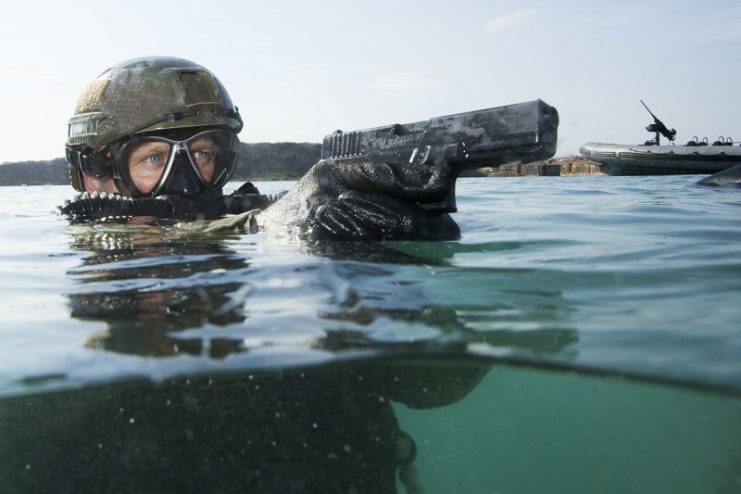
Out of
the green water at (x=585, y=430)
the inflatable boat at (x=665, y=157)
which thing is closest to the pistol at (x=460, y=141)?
the green water at (x=585, y=430)

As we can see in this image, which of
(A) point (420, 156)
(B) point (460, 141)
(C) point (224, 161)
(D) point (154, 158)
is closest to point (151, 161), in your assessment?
(D) point (154, 158)

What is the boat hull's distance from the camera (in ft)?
79.8

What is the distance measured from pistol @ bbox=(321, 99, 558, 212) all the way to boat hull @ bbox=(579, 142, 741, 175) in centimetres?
2389

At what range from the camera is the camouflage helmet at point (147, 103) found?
5.41 meters

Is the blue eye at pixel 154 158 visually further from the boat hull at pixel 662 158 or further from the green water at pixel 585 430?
the boat hull at pixel 662 158

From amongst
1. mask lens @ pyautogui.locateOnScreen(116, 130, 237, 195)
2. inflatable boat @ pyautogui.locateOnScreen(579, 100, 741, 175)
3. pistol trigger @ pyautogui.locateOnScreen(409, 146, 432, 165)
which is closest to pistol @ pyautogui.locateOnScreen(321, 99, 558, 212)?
pistol trigger @ pyautogui.locateOnScreen(409, 146, 432, 165)

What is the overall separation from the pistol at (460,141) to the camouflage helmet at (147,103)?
2078 millimetres

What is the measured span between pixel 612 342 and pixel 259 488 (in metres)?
1.47

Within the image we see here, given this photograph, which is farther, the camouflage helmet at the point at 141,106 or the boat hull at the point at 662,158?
the boat hull at the point at 662,158

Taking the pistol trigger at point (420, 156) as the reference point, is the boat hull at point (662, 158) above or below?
above

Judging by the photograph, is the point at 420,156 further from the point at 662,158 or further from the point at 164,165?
the point at 662,158

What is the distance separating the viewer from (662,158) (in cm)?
2572

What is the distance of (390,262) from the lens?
11.4 ft

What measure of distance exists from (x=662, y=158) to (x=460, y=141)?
2514 cm
